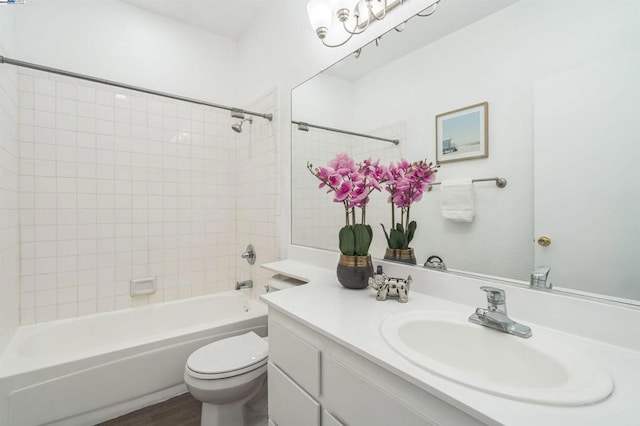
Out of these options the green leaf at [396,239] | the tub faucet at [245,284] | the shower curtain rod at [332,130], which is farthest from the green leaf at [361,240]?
the tub faucet at [245,284]

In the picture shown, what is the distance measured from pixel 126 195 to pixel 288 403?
1.90 meters

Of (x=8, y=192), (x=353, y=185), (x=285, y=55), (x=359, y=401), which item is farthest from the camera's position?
(x=285, y=55)

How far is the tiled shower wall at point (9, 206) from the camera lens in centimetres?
141

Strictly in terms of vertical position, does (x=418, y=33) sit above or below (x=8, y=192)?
above

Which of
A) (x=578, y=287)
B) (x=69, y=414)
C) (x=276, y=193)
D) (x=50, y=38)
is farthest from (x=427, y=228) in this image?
(x=50, y=38)

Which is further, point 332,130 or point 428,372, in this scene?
point 332,130

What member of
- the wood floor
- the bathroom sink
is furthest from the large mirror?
the wood floor

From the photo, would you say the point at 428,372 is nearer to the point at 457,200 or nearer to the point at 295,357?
the point at 295,357

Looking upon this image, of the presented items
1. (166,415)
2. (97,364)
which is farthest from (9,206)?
(166,415)

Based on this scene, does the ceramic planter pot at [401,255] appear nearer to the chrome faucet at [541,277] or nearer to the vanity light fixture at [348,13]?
the chrome faucet at [541,277]

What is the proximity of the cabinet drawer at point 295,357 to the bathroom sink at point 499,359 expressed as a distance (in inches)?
9.9

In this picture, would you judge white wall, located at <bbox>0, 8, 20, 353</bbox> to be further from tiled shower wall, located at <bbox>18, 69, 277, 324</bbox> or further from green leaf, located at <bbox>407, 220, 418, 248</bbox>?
green leaf, located at <bbox>407, 220, 418, 248</bbox>

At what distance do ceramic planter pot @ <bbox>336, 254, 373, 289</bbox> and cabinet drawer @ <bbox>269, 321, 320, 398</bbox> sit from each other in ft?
1.08

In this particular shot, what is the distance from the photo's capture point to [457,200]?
1008 mm
